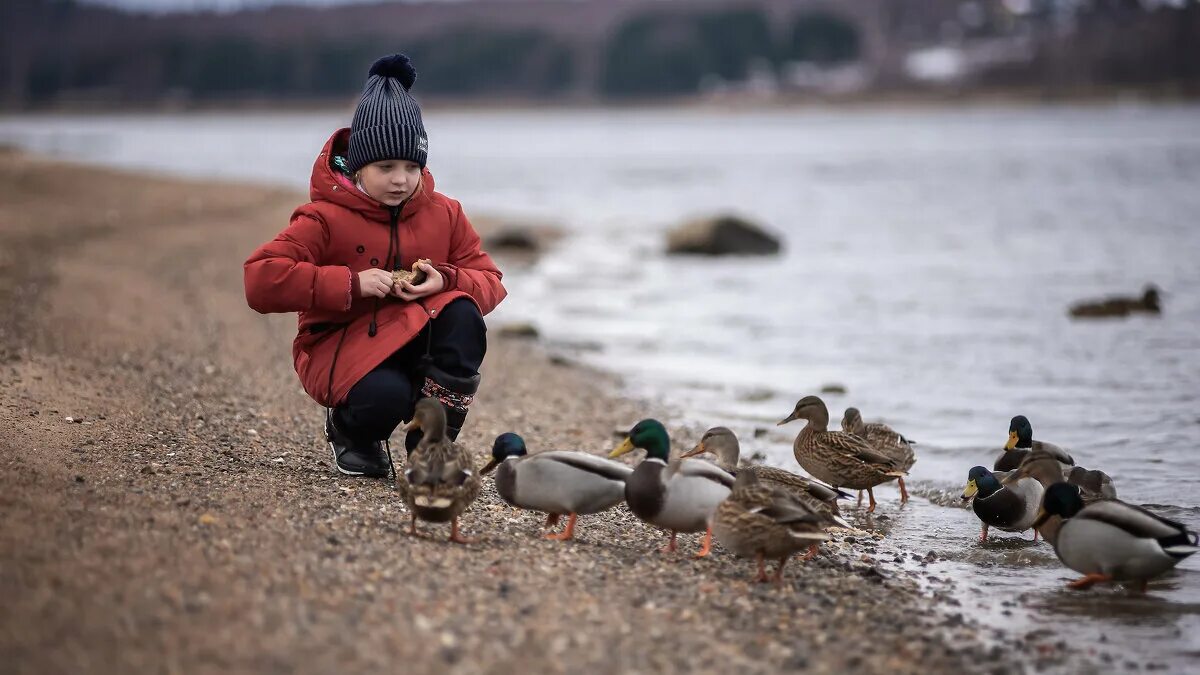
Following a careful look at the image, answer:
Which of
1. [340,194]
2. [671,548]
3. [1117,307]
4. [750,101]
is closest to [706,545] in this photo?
[671,548]

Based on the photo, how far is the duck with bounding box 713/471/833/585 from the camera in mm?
5684

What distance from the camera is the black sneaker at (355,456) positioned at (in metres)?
6.72

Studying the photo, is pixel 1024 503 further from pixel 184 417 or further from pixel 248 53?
pixel 248 53

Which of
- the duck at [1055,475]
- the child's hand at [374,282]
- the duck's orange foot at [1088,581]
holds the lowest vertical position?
the duck's orange foot at [1088,581]

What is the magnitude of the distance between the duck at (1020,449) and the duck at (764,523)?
2342 mm

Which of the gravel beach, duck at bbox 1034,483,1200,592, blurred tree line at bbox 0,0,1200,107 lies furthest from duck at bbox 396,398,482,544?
blurred tree line at bbox 0,0,1200,107

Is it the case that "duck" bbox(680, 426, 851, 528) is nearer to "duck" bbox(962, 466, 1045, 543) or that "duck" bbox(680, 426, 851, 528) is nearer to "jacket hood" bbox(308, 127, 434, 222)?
"duck" bbox(962, 466, 1045, 543)

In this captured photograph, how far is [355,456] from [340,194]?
1436mm

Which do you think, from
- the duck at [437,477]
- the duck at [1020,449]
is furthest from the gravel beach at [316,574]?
the duck at [1020,449]

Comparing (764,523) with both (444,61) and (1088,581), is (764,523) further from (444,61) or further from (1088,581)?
(444,61)

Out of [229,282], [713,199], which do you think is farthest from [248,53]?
[229,282]

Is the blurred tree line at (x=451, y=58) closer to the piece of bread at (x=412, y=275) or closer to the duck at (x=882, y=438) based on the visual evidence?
the duck at (x=882, y=438)

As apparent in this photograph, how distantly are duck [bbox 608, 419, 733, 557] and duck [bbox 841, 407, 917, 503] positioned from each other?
203 cm

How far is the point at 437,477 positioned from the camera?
221 inches
